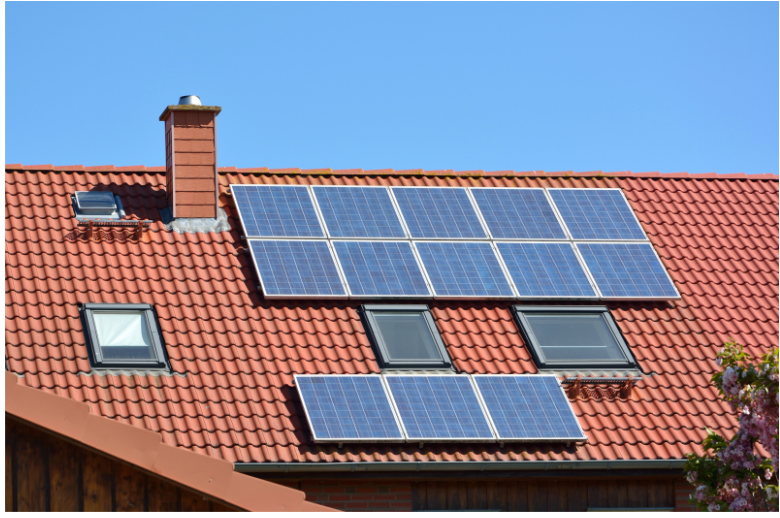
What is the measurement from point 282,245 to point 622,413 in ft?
16.2

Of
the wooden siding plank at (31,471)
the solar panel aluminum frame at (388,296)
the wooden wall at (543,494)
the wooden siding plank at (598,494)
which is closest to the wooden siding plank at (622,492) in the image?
the wooden wall at (543,494)

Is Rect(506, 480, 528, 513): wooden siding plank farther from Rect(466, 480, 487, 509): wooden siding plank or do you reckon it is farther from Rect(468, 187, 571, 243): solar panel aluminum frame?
Rect(468, 187, 571, 243): solar panel aluminum frame

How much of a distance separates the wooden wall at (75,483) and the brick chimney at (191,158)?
24.9ft

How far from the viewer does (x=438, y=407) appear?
11.6 meters

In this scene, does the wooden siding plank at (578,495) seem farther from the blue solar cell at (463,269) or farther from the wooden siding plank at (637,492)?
the blue solar cell at (463,269)

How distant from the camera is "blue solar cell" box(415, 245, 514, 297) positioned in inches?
533

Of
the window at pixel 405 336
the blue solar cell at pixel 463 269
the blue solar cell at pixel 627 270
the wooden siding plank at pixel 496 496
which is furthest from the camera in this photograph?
the blue solar cell at pixel 627 270

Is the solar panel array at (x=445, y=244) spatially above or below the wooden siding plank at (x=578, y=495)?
above

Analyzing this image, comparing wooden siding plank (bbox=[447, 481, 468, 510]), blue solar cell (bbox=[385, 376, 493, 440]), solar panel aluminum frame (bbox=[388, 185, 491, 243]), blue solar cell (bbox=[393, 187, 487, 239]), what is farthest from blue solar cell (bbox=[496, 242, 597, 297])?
wooden siding plank (bbox=[447, 481, 468, 510])

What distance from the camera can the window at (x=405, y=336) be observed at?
1240cm

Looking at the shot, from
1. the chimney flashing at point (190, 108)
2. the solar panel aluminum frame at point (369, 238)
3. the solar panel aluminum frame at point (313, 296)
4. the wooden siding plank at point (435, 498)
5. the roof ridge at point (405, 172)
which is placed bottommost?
the wooden siding plank at point (435, 498)

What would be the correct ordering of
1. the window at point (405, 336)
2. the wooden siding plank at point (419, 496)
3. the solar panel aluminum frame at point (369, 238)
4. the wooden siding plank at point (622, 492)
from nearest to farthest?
1. the wooden siding plank at point (419, 496)
2. the wooden siding plank at point (622, 492)
3. the window at point (405, 336)
4. the solar panel aluminum frame at point (369, 238)

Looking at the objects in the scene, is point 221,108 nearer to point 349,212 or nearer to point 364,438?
point 349,212

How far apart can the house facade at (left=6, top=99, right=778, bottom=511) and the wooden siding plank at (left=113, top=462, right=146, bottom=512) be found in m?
3.25
